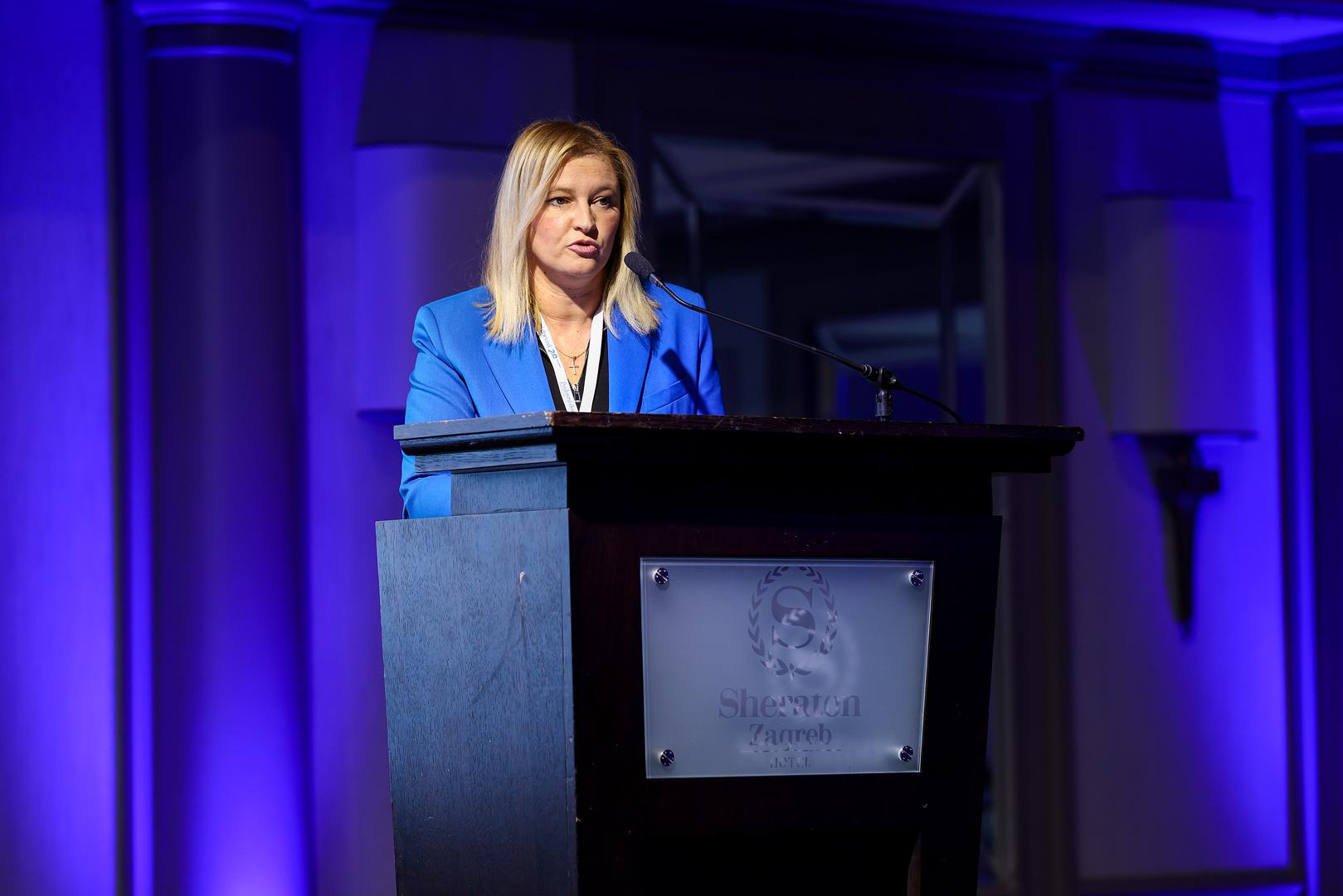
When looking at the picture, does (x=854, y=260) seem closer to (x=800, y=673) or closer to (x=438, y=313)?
(x=438, y=313)

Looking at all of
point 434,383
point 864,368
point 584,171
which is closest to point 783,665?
point 864,368

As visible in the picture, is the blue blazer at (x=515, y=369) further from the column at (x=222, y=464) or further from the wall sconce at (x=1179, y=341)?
the wall sconce at (x=1179, y=341)

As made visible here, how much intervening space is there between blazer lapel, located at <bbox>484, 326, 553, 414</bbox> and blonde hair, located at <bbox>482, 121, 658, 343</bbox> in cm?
1

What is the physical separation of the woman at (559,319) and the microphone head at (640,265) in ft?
0.42

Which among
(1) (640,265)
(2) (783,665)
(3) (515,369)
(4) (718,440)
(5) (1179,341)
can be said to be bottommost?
(2) (783,665)

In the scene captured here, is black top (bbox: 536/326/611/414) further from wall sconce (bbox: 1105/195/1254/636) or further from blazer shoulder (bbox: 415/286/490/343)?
wall sconce (bbox: 1105/195/1254/636)

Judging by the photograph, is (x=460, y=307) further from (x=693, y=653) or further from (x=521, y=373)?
(x=693, y=653)

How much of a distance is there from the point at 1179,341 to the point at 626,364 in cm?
270

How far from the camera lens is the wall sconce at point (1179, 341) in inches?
165

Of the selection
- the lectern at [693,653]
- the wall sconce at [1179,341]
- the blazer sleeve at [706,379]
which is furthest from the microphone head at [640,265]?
the wall sconce at [1179,341]

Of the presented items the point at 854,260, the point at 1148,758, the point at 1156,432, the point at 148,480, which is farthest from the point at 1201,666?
the point at 148,480

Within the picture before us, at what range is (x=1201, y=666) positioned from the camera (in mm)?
4312

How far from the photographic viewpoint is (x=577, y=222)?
189 centimetres

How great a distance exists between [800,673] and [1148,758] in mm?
3038
